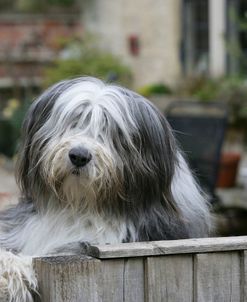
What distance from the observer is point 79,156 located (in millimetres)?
3258

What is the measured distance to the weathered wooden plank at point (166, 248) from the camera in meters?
2.92

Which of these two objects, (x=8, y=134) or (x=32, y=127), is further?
(x=8, y=134)

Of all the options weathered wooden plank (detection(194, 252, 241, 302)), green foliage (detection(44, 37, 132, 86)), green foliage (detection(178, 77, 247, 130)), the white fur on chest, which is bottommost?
weathered wooden plank (detection(194, 252, 241, 302))

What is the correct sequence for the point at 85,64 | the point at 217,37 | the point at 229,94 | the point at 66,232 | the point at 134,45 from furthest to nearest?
the point at 134,45
the point at 85,64
the point at 217,37
the point at 229,94
the point at 66,232

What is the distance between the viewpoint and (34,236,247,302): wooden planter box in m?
2.87

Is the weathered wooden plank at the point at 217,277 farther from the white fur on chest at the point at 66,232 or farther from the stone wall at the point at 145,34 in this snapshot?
the stone wall at the point at 145,34

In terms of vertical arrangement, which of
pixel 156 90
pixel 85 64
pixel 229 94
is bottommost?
pixel 229 94

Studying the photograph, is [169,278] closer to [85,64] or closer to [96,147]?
[96,147]

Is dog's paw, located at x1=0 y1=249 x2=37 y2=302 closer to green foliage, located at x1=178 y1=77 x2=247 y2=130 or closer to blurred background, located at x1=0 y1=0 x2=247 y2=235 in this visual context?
blurred background, located at x1=0 y1=0 x2=247 y2=235

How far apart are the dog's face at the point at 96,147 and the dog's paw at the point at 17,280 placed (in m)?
0.37

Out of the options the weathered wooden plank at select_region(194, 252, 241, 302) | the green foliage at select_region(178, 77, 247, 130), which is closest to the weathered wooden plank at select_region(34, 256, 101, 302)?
the weathered wooden plank at select_region(194, 252, 241, 302)

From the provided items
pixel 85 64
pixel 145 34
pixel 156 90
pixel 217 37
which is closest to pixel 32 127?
pixel 156 90

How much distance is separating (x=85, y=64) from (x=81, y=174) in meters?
12.1

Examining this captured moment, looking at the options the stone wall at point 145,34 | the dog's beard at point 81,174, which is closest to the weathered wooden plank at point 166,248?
the dog's beard at point 81,174
